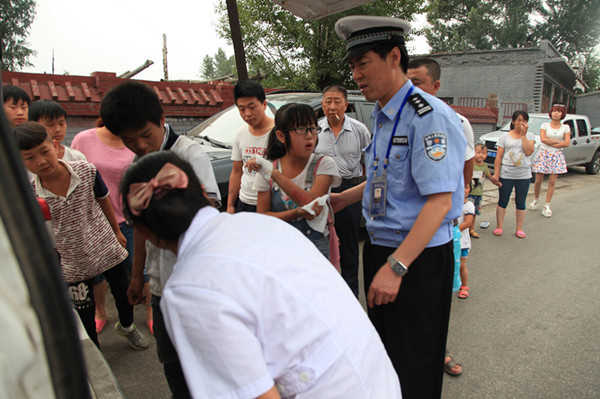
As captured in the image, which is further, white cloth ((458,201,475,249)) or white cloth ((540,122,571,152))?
white cloth ((540,122,571,152))

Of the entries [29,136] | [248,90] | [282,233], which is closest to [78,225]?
[29,136]

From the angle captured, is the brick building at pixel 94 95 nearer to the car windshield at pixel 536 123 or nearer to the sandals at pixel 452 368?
the sandals at pixel 452 368

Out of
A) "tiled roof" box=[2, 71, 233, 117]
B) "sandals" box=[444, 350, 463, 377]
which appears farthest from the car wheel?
"sandals" box=[444, 350, 463, 377]

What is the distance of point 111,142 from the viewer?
9.89ft

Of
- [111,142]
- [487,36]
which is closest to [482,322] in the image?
[111,142]

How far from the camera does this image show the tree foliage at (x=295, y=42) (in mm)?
12672

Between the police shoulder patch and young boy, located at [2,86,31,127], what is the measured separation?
2.83 m

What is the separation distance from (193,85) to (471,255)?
5351mm

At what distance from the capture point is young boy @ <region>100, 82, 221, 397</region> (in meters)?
1.62

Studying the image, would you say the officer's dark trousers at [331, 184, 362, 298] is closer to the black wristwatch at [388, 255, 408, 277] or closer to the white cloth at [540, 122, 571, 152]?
the black wristwatch at [388, 255, 408, 277]

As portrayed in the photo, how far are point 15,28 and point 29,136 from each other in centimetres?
3609

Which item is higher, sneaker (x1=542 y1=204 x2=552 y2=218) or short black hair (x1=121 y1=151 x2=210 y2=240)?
short black hair (x1=121 y1=151 x2=210 y2=240)

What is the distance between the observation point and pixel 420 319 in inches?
70.0

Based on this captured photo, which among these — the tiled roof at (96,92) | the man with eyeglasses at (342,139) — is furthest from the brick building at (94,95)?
the man with eyeglasses at (342,139)
